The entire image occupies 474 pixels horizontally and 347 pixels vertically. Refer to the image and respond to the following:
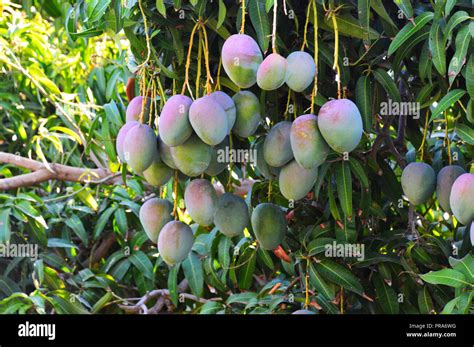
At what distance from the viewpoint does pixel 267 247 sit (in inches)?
62.8

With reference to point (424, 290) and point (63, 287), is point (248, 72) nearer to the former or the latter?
point (424, 290)

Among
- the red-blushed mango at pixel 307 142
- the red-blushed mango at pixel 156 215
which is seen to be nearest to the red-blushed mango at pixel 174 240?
the red-blushed mango at pixel 156 215

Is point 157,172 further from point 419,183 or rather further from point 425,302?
point 425,302

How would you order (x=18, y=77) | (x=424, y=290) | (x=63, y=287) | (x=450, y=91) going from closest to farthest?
(x=450, y=91) < (x=424, y=290) < (x=63, y=287) < (x=18, y=77)

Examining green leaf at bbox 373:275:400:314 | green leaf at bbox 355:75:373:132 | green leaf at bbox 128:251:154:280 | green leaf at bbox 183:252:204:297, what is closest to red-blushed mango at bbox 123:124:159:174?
green leaf at bbox 355:75:373:132

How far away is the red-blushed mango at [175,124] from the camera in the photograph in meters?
1.30

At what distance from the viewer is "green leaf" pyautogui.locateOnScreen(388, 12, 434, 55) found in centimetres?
139

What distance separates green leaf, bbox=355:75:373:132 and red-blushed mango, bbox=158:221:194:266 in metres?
0.40

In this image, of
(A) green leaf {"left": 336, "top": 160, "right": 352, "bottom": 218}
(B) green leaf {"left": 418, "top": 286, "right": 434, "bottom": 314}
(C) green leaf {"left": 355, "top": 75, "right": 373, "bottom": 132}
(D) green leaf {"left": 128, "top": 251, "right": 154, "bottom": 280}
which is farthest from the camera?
(D) green leaf {"left": 128, "top": 251, "right": 154, "bottom": 280}

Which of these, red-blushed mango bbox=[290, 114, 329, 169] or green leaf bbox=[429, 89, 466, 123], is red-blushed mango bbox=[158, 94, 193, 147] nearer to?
red-blushed mango bbox=[290, 114, 329, 169]

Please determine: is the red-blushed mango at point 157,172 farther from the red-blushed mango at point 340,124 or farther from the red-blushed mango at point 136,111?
the red-blushed mango at point 340,124

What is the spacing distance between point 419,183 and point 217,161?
1.33 feet

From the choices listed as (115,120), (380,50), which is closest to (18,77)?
(115,120)

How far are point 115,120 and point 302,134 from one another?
982 mm
